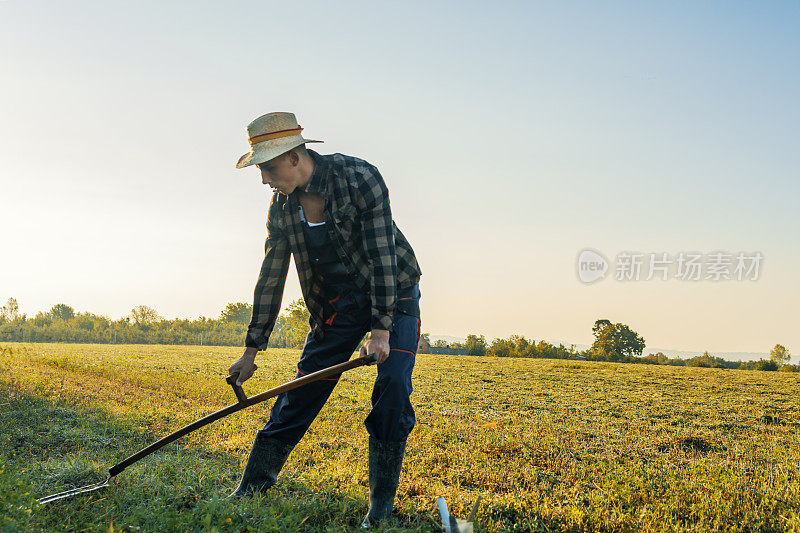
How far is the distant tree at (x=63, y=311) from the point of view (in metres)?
63.5

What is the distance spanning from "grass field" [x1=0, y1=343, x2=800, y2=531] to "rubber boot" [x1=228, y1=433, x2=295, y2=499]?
153 millimetres

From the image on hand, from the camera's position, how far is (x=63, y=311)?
65750mm

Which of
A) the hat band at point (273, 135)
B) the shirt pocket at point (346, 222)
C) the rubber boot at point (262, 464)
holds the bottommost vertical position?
the rubber boot at point (262, 464)

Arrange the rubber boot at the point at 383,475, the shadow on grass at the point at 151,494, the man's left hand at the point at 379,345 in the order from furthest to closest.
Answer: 1. the rubber boot at the point at 383,475
2. the man's left hand at the point at 379,345
3. the shadow on grass at the point at 151,494

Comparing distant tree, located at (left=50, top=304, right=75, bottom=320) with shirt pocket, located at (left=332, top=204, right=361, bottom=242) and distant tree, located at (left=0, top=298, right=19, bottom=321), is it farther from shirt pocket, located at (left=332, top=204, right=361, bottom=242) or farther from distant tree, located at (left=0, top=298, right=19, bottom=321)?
shirt pocket, located at (left=332, top=204, right=361, bottom=242)

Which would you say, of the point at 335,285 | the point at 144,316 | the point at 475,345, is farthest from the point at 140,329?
the point at 335,285

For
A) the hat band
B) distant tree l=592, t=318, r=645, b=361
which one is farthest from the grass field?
distant tree l=592, t=318, r=645, b=361

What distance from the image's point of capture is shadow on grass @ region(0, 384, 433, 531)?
9.73ft

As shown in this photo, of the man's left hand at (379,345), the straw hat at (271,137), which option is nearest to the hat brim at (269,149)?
the straw hat at (271,137)

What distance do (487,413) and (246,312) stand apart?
66.1 metres

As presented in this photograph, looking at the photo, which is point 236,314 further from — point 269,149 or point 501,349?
point 269,149

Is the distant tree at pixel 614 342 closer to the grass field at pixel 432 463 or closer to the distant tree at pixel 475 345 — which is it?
the distant tree at pixel 475 345

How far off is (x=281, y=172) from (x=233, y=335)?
45651mm

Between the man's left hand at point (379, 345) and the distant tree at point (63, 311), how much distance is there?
70.5 m
